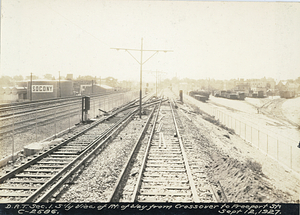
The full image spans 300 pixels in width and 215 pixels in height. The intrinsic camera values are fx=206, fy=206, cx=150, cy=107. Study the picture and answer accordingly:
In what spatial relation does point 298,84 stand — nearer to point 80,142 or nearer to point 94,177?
point 94,177

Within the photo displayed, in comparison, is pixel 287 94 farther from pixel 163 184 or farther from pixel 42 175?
pixel 42 175

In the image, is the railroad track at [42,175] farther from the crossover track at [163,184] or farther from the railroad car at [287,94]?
the railroad car at [287,94]

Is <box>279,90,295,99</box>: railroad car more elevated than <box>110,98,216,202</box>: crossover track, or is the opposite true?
<box>279,90,295,99</box>: railroad car

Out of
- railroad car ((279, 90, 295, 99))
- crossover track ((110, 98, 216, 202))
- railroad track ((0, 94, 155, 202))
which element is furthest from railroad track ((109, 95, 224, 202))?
railroad car ((279, 90, 295, 99))

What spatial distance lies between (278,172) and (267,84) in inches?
149

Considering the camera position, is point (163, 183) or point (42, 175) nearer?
point (163, 183)

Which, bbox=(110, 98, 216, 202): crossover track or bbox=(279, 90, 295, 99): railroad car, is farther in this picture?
bbox=(279, 90, 295, 99): railroad car

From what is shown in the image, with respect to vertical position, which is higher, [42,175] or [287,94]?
[287,94]

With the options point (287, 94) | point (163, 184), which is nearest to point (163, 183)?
point (163, 184)

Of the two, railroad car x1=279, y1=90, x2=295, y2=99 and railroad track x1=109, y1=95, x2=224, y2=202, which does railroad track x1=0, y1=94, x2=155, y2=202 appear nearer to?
railroad track x1=109, y1=95, x2=224, y2=202

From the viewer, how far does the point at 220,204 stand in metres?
4.37

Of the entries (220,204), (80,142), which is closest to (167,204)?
(220,204)

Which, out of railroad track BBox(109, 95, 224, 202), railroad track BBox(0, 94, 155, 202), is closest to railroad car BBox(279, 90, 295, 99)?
railroad track BBox(109, 95, 224, 202)

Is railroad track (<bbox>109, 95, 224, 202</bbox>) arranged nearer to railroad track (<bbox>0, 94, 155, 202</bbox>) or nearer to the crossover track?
the crossover track
